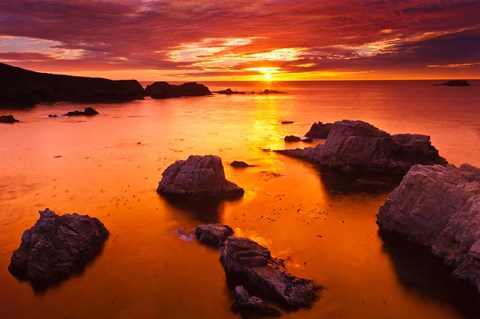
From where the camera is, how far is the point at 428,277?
25.4m

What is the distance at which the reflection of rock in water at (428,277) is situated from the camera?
74.4 ft

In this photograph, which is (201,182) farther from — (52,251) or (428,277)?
(428,277)

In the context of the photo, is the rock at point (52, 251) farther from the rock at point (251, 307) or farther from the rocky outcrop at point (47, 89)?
the rocky outcrop at point (47, 89)

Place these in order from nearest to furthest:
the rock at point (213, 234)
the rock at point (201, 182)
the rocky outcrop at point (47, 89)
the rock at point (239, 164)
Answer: the rock at point (213, 234) < the rock at point (201, 182) < the rock at point (239, 164) < the rocky outcrop at point (47, 89)

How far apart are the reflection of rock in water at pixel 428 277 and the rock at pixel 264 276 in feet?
23.5

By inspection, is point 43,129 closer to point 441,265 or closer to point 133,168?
point 133,168

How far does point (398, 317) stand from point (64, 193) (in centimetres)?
3621

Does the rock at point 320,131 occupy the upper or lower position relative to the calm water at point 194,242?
upper

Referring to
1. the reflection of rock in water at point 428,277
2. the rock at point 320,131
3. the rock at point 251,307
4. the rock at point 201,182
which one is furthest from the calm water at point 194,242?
the rock at point 320,131

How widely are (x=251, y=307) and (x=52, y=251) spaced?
14073mm

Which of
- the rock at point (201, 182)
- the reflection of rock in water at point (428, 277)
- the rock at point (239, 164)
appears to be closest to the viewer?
the reflection of rock in water at point (428, 277)

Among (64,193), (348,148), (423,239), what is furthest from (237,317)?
(348,148)

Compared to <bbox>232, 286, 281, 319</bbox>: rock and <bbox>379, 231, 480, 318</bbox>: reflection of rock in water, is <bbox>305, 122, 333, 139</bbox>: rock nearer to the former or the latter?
<bbox>379, 231, 480, 318</bbox>: reflection of rock in water

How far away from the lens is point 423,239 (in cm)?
2984
